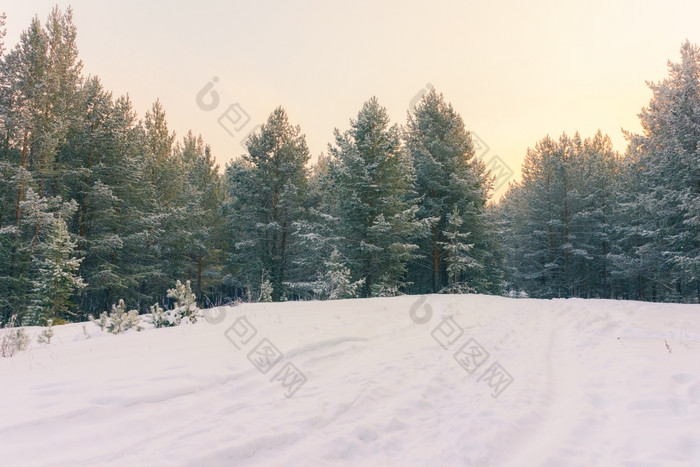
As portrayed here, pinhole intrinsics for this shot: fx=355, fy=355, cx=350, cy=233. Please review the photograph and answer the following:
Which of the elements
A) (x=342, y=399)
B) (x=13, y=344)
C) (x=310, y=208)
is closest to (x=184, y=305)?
(x=13, y=344)

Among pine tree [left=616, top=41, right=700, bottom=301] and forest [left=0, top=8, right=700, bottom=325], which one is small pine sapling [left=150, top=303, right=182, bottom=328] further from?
pine tree [left=616, top=41, right=700, bottom=301]

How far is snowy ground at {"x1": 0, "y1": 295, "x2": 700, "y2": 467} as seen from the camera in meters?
2.84

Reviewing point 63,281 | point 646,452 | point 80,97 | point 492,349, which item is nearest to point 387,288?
point 492,349

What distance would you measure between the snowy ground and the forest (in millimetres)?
6265

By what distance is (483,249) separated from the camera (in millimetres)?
23406

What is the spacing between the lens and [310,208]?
21828 millimetres

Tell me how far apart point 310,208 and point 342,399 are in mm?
18380

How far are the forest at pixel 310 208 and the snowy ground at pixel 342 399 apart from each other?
20.6ft

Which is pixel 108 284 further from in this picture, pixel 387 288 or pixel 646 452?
pixel 646 452

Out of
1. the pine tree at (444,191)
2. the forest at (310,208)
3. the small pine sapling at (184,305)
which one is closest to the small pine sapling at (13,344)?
the small pine sapling at (184,305)

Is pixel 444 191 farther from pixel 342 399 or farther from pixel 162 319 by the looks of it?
pixel 342 399

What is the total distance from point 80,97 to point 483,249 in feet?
84.1

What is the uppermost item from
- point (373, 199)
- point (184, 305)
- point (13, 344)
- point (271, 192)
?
point (271, 192)

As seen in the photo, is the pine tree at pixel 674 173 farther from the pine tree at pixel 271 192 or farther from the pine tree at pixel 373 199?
the pine tree at pixel 271 192
